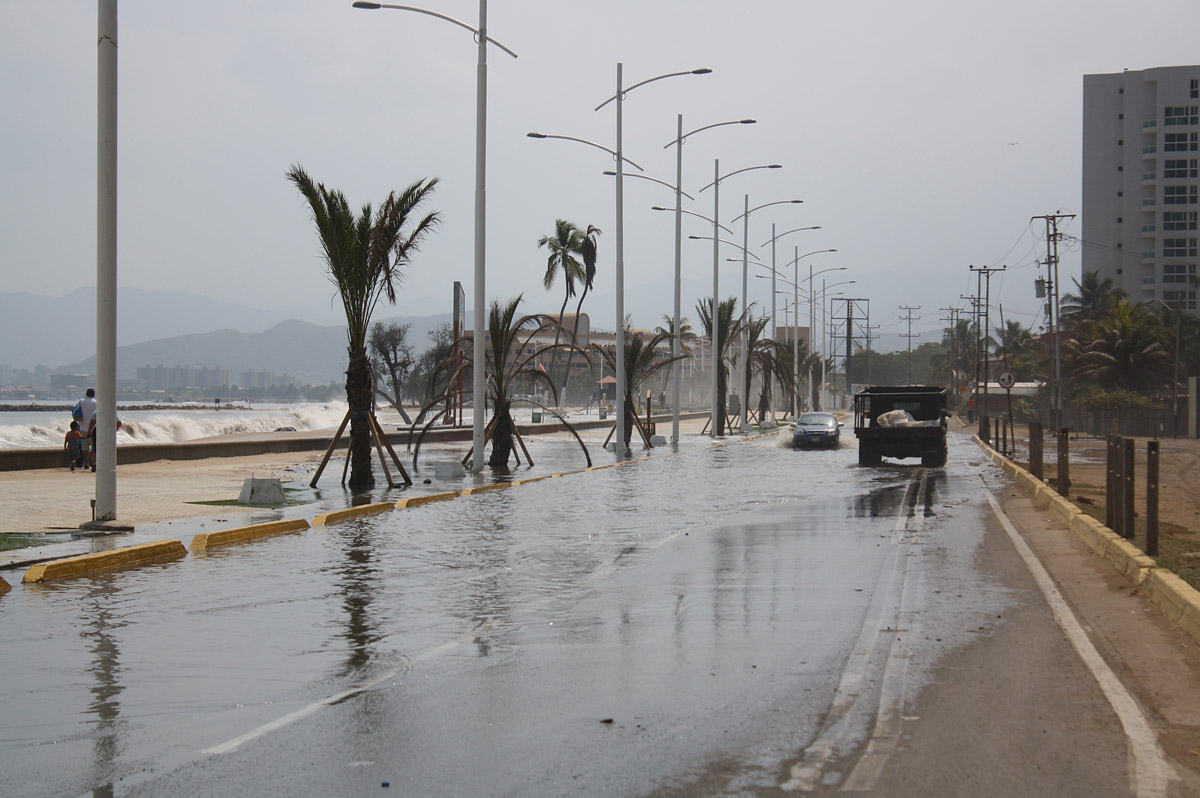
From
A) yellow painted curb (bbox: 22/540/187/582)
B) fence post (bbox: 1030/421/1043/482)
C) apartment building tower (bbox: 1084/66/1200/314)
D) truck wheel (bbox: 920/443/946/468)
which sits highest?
apartment building tower (bbox: 1084/66/1200/314)

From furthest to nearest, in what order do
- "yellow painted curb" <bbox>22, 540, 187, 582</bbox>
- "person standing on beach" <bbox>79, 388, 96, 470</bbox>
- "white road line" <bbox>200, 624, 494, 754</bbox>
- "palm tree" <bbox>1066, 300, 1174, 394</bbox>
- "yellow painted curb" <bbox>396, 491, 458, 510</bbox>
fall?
"palm tree" <bbox>1066, 300, 1174, 394</bbox>
"person standing on beach" <bbox>79, 388, 96, 470</bbox>
"yellow painted curb" <bbox>396, 491, 458, 510</bbox>
"yellow painted curb" <bbox>22, 540, 187, 582</bbox>
"white road line" <bbox>200, 624, 494, 754</bbox>

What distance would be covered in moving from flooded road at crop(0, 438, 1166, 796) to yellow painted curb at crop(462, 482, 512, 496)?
7.19 metres

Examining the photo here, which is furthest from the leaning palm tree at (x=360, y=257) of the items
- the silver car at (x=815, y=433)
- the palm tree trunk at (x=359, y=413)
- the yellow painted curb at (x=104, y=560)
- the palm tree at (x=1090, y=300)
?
the palm tree at (x=1090, y=300)

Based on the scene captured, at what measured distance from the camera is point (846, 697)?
6.80 metres

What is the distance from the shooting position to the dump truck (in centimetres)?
3359

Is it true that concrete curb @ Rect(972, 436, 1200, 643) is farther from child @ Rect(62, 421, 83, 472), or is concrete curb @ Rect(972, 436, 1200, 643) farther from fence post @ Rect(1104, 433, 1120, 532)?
child @ Rect(62, 421, 83, 472)

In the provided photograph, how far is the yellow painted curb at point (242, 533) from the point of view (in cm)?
1415

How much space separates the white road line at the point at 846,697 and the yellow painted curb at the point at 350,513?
840 cm

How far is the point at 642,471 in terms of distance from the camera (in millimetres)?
29688

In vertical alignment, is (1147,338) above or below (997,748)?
above

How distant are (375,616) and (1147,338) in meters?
75.6

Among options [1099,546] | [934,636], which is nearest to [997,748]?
[934,636]

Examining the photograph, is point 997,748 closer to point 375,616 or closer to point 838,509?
point 375,616

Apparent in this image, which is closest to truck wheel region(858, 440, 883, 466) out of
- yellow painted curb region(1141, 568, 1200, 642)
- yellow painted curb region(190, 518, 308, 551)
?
yellow painted curb region(190, 518, 308, 551)
